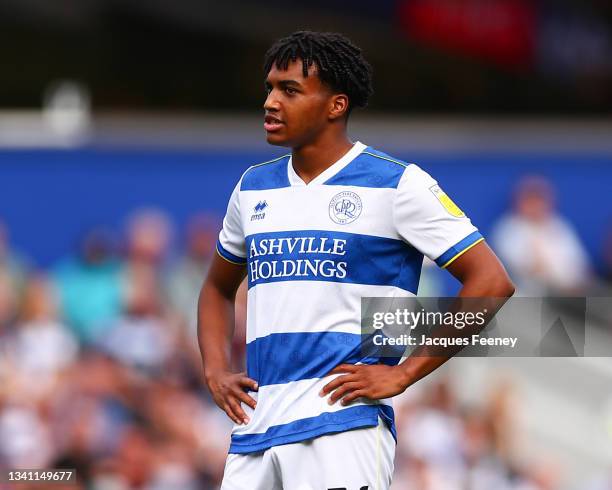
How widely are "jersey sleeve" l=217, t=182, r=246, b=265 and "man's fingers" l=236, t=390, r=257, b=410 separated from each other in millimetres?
547

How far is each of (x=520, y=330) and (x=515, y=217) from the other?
25.7ft

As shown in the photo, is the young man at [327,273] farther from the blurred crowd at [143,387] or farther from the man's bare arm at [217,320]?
the blurred crowd at [143,387]

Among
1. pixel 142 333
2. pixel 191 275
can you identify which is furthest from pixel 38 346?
pixel 191 275

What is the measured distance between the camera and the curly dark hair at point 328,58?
529 centimetres

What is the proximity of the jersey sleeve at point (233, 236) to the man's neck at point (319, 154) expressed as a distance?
1.03ft

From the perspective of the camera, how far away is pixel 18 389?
10836 mm

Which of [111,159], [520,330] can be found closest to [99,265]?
[111,159]

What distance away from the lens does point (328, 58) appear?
529cm

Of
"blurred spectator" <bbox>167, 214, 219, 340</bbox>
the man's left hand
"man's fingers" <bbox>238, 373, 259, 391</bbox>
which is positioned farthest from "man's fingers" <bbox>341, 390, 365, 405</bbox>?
"blurred spectator" <bbox>167, 214, 219, 340</bbox>

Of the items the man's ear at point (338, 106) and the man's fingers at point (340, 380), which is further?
the man's ear at point (338, 106)

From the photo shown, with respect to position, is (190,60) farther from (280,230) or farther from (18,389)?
(280,230)

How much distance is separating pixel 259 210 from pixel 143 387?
588cm

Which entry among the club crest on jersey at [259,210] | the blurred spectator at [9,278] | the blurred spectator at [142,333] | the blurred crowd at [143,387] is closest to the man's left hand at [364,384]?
the club crest on jersey at [259,210]

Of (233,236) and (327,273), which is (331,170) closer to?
(327,273)
